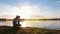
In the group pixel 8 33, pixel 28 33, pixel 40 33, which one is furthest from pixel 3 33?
pixel 40 33

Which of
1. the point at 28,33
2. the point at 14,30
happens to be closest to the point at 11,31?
the point at 14,30

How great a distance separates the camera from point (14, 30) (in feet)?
38.1

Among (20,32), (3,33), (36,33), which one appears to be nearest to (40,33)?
(36,33)

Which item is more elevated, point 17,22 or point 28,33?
point 17,22

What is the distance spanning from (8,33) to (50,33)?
10.9 feet

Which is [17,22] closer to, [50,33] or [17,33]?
[17,33]

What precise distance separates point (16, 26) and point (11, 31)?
1.55ft

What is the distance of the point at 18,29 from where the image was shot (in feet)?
38.2

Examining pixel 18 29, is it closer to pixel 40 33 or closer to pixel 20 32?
pixel 20 32

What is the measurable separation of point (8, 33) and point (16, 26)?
711 millimetres

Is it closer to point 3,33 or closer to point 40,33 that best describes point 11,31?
point 3,33

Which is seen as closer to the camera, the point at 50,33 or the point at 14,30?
the point at 14,30

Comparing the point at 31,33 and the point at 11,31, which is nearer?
the point at 11,31

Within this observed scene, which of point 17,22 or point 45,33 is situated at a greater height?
point 17,22
